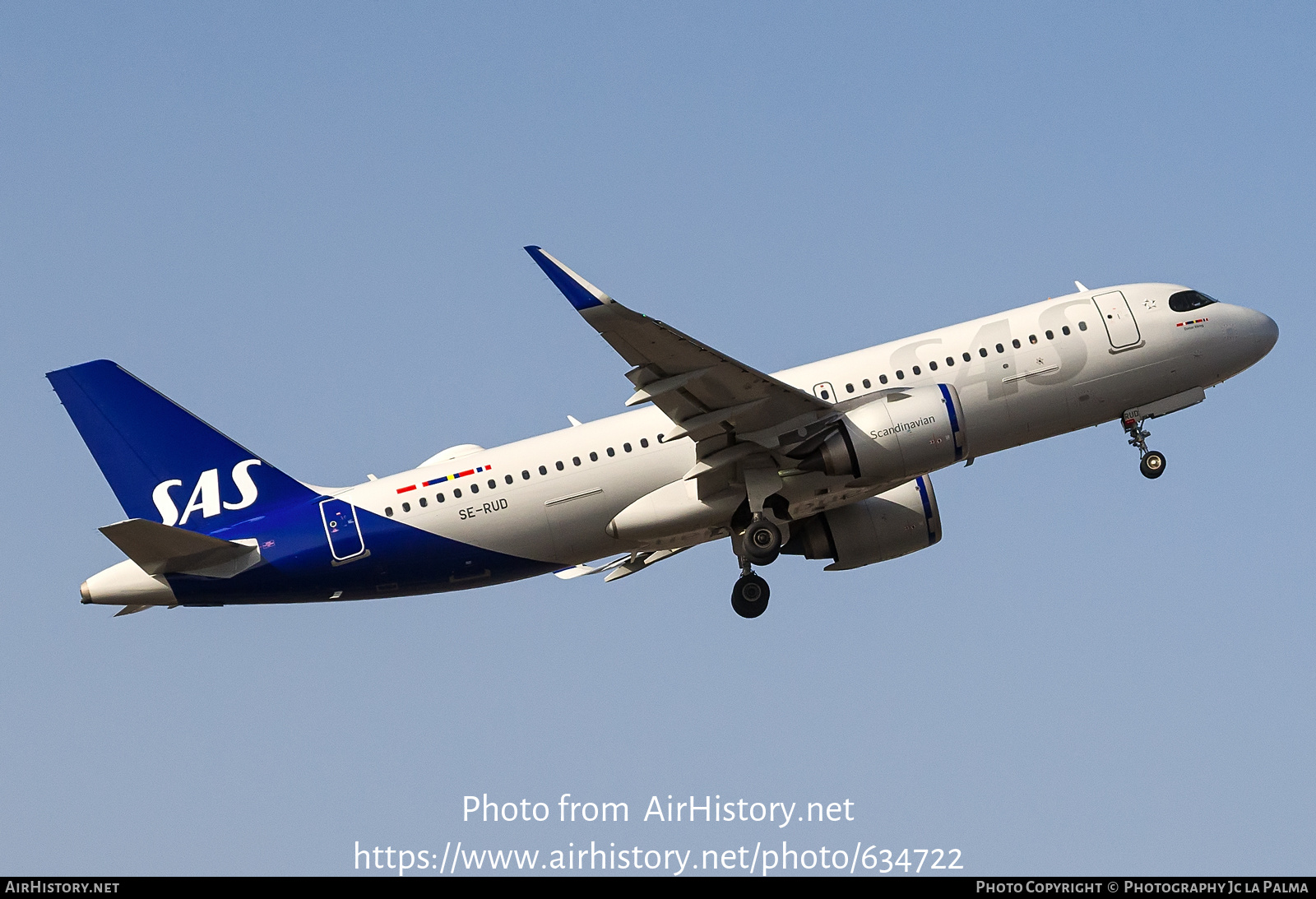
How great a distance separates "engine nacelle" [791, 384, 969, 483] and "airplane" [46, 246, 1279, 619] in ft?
0.15

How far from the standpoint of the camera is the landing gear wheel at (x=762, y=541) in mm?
37656

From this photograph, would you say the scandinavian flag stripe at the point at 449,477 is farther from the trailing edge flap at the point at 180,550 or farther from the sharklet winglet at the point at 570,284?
the sharklet winglet at the point at 570,284

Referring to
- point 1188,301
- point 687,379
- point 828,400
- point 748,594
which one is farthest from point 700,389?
point 1188,301

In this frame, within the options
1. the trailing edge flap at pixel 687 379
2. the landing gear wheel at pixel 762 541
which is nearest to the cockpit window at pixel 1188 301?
the trailing edge flap at pixel 687 379

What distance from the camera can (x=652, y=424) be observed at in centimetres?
3828

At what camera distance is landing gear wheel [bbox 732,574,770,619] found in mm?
39531

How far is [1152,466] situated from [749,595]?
1081cm

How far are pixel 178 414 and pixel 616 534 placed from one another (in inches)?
449

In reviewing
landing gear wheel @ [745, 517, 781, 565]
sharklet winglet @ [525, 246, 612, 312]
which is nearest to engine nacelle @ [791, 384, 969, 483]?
landing gear wheel @ [745, 517, 781, 565]

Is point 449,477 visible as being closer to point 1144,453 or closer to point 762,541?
point 762,541

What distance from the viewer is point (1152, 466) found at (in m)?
40.1

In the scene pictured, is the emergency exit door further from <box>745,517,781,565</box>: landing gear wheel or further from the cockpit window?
<box>745,517,781,565</box>: landing gear wheel

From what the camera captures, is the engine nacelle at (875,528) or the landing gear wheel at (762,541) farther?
the engine nacelle at (875,528)

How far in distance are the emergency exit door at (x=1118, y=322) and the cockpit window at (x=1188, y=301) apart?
1321 mm
